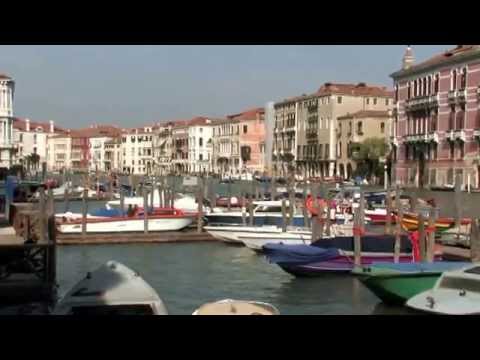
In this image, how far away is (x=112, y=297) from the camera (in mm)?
6008

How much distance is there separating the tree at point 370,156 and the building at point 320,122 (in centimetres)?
425

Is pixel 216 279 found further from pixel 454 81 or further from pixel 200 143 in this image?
pixel 200 143

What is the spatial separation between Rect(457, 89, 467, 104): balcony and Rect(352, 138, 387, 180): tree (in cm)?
1180

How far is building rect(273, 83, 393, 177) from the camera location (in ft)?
155

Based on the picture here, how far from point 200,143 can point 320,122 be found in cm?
2166

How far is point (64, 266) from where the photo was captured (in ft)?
36.3

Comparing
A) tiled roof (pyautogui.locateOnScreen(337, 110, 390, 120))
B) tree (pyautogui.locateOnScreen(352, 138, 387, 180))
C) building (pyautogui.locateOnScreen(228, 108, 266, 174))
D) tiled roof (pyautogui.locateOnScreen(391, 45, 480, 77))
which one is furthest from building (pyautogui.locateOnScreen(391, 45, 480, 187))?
building (pyautogui.locateOnScreen(228, 108, 266, 174))

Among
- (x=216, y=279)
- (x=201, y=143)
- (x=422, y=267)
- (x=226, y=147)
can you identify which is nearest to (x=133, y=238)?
(x=216, y=279)
